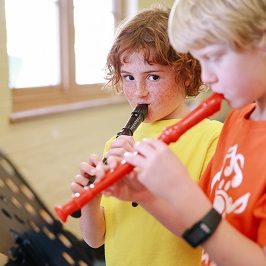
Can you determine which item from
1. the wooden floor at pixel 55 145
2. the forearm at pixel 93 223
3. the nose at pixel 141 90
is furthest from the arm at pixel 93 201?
the wooden floor at pixel 55 145

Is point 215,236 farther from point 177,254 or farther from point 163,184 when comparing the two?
point 177,254

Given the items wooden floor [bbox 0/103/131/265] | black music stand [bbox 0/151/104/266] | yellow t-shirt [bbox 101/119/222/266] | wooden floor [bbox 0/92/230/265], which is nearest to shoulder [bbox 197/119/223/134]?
yellow t-shirt [bbox 101/119/222/266]

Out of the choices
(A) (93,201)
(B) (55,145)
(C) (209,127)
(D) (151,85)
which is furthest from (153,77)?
(B) (55,145)

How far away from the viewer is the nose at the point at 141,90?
79 centimetres

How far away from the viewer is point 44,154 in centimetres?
193

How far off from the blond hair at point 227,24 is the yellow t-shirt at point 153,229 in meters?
0.30

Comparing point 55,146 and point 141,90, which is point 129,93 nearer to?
point 141,90

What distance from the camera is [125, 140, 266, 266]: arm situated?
0.49 metres

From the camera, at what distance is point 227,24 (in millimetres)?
519

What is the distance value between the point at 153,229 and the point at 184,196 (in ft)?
1.03

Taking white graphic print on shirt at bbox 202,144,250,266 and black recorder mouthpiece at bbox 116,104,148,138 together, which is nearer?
white graphic print on shirt at bbox 202,144,250,266

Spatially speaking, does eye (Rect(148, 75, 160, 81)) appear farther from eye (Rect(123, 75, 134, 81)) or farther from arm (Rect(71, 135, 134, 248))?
arm (Rect(71, 135, 134, 248))

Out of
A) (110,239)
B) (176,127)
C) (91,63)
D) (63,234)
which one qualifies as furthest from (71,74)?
(176,127)

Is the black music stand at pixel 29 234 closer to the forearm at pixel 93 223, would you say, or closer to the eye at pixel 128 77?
the forearm at pixel 93 223
